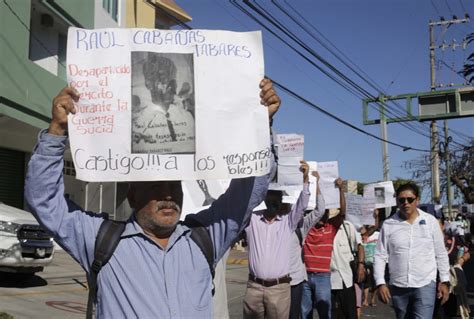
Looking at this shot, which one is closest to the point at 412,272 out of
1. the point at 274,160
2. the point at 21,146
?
the point at 274,160

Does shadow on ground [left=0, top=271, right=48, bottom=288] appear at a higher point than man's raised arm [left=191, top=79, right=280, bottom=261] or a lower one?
lower

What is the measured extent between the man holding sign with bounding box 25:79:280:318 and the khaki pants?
3.26m

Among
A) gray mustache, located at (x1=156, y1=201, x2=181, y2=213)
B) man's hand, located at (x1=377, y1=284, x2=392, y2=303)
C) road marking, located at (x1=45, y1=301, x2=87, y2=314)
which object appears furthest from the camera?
road marking, located at (x1=45, y1=301, x2=87, y2=314)

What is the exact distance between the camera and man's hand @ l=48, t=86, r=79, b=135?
2.61 meters

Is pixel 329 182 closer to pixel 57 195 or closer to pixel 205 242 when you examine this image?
pixel 205 242

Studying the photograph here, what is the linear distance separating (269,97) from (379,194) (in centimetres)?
843

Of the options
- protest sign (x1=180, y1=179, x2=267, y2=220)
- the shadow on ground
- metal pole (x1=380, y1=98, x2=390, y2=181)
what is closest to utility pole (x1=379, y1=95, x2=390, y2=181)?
metal pole (x1=380, y1=98, x2=390, y2=181)

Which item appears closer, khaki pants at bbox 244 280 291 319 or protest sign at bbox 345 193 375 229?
khaki pants at bbox 244 280 291 319

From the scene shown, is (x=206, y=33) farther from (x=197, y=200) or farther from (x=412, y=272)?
(x=412, y=272)

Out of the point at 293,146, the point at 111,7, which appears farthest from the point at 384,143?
the point at 293,146

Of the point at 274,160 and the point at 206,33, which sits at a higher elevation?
the point at 206,33

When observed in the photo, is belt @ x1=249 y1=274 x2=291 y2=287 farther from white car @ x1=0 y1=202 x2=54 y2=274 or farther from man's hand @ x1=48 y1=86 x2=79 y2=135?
white car @ x1=0 y1=202 x2=54 y2=274

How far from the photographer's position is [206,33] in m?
2.92

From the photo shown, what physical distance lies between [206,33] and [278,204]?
365 centimetres
